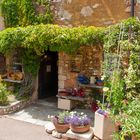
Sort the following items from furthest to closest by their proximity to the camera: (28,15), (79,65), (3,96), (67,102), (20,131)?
1. (28,15)
2. (79,65)
3. (67,102)
4. (3,96)
5. (20,131)

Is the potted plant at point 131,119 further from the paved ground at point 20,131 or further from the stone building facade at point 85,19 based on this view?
the stone building facade at point 85,19

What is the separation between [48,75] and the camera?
11.9m

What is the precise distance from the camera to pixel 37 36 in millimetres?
9023

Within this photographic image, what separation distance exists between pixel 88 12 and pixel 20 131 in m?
4.63

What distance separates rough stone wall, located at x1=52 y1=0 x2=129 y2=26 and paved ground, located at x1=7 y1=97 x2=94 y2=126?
3.12m

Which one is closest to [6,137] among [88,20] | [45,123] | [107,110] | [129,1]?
[45,123]

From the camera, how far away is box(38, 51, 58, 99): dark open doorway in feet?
37.3

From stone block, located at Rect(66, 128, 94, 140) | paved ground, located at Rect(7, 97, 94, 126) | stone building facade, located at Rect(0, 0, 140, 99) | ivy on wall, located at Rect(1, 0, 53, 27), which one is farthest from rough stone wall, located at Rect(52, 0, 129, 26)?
stone block, located at Rect(66, 128, 94, 140)

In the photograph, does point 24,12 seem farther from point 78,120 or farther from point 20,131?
point 78,120

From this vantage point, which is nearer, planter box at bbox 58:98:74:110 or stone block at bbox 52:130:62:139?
stone block at bbox 52:130:62:139

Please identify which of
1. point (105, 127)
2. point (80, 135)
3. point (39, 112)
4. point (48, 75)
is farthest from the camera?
point (48, 75)

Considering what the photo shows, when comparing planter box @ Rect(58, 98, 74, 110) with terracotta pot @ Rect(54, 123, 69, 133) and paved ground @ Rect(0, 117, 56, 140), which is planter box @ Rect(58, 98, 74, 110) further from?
terracotta pot @ Rect(54, 123, 69, 133)

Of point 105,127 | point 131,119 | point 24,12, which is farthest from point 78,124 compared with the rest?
point 24,12

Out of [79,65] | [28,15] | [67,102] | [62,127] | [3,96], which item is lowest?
[62,127]
